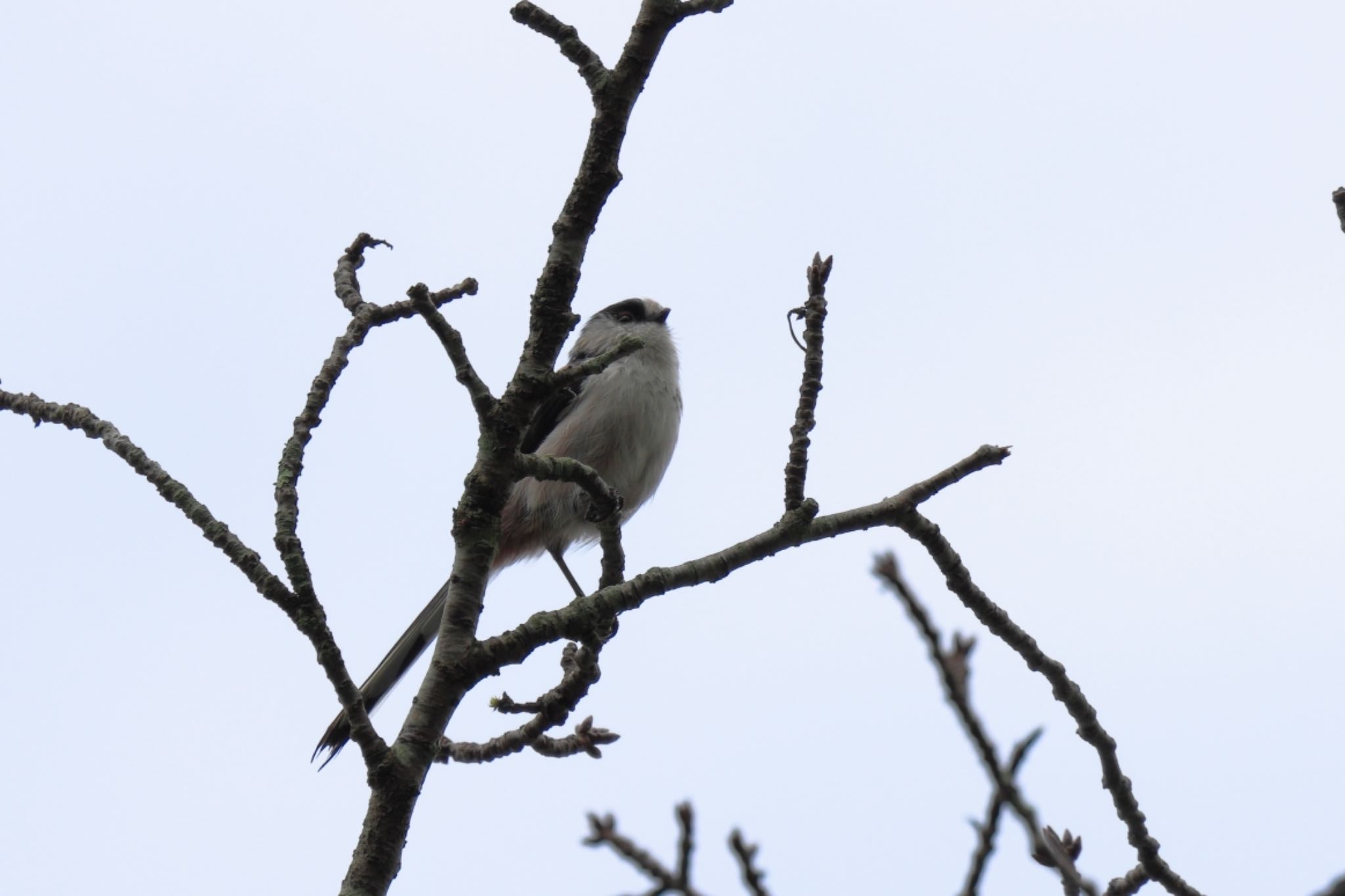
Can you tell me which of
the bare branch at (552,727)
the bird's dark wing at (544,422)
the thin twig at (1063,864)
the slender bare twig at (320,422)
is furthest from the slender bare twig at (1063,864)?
the bird's dark wing at (544,422)

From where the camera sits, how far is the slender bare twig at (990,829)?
1.62 metres

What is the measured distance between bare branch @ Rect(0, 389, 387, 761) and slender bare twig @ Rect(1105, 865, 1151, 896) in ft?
4.93

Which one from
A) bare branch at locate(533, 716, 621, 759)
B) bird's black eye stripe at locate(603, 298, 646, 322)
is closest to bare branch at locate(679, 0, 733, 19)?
bare branch at locate(533, 716, 621, 759)

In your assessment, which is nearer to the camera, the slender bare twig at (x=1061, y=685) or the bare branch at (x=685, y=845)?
the bare branch at (x=685, y=845)

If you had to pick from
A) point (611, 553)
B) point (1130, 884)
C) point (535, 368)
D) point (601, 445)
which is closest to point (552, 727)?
point (611, 553)

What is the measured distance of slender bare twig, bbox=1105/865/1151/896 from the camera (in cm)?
272

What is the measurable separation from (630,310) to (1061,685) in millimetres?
4477

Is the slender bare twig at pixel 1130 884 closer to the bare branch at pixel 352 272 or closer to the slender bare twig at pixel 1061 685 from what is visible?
the slender bare twig at pixel 1061 685

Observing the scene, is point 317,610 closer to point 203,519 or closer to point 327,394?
point 203,519

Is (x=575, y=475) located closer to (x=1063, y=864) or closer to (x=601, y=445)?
(x=1063, y=864)

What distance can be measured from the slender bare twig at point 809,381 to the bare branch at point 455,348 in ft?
2.53

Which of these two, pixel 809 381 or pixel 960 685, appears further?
pixel 809 381

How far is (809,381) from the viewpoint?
338 cm

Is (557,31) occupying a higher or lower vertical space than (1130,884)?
higher
